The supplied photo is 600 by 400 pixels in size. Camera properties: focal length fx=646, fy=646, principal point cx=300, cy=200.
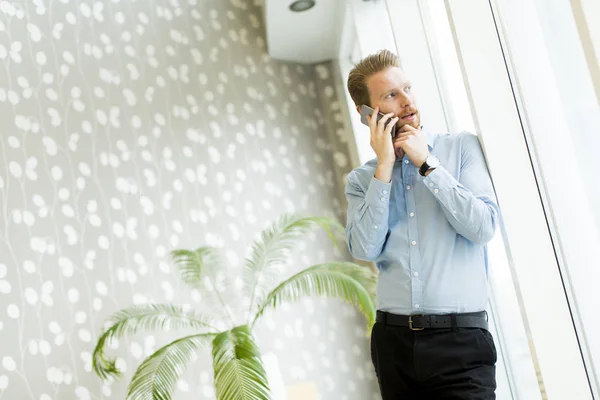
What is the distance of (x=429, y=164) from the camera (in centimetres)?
172

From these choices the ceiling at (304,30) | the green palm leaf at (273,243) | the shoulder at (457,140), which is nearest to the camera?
the shoulder at (457,140)

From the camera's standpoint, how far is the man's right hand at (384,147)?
180 cm

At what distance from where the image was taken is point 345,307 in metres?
4.47

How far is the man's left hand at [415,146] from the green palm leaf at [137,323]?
2.21 m

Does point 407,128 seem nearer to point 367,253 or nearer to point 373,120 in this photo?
point 373,120

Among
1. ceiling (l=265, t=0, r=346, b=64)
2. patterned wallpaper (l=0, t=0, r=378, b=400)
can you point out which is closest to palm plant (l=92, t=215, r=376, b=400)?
patterned wallpaper (l=0, t=0, r=378, b=400)

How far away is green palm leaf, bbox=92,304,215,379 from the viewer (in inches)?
137

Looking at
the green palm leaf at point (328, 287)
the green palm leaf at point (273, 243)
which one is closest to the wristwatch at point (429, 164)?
the green palm leaf at point (328, 287)

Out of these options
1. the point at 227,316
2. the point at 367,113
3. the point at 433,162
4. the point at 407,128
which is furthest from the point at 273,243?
the point at 433,162

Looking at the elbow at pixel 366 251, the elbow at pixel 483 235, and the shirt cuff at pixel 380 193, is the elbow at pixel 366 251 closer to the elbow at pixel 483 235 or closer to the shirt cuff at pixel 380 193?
the shirt cuff at pixel 380 193

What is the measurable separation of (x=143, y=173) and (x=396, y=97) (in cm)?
256

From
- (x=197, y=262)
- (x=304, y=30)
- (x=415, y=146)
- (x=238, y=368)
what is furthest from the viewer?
(x=304, y=30)

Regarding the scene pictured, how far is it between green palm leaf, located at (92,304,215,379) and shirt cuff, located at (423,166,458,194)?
7.41ft

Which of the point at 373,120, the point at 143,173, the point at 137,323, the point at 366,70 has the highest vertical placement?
the point at 143,173
